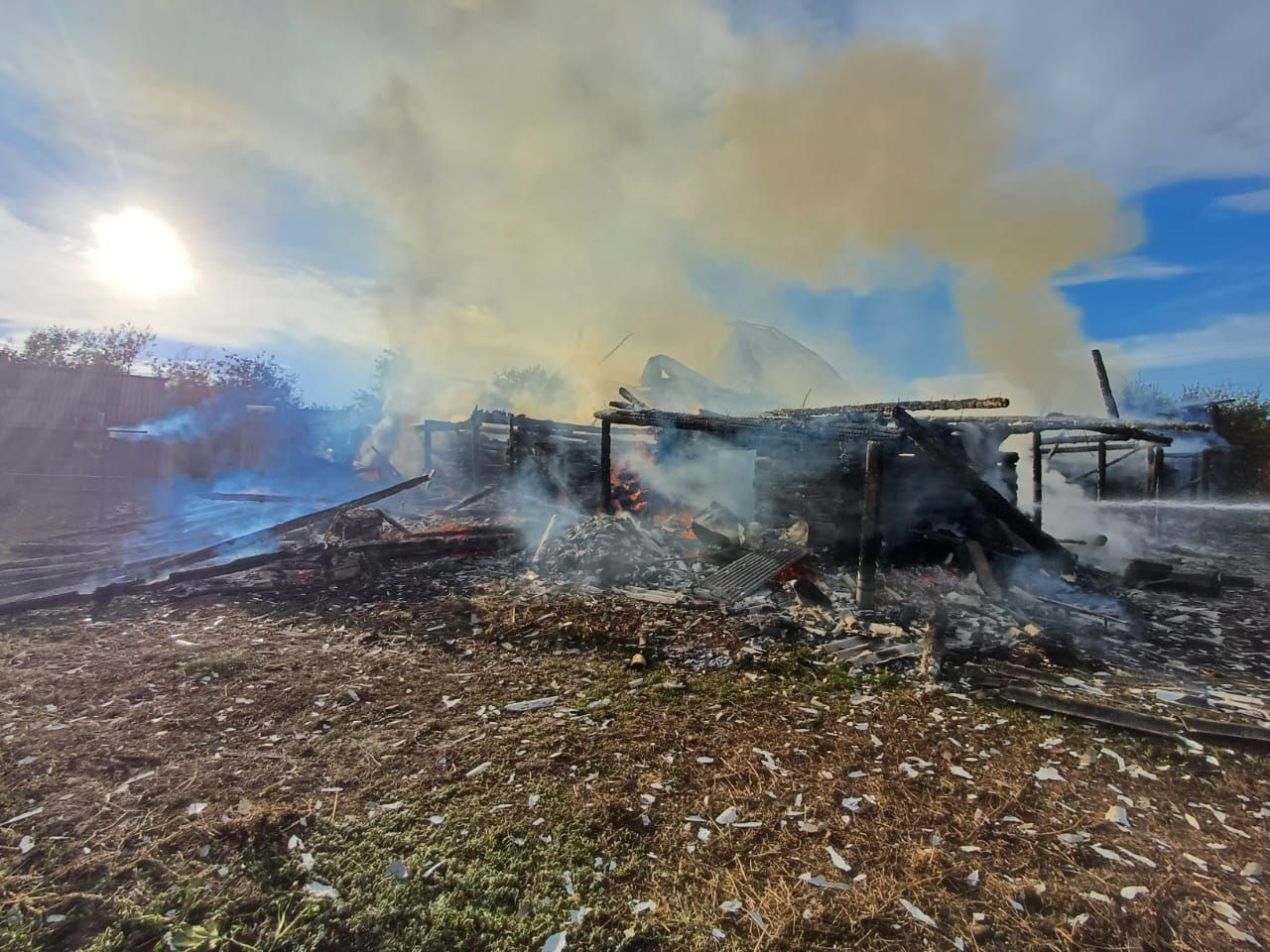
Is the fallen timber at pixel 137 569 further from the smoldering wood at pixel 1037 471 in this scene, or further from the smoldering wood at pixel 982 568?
the smoldering wood at pixel 1037 471

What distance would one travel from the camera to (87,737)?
13.8 ft

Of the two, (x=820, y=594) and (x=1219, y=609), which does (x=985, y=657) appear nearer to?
(x=820, y=594)

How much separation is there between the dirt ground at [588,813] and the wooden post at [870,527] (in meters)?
2.24

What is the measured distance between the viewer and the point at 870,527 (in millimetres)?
7500

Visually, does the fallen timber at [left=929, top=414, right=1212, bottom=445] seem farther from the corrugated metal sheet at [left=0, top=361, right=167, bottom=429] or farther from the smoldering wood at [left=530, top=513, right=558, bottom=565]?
the corrugated metal sheet at [left=0, top=361, right=167, bottom=429]

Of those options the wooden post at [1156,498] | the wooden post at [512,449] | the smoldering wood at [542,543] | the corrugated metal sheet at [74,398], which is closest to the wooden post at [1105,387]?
the wooden post at [1156,498]

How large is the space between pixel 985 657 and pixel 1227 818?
2.62 m

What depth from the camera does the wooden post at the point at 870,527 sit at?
24.0 ft

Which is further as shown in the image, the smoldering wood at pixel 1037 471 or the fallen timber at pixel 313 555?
the smoldering wood at pixel 1037 471

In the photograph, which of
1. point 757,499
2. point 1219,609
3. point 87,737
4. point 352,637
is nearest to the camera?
point 87,737

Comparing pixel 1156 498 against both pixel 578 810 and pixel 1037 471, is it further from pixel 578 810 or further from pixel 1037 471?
pixel 578 810

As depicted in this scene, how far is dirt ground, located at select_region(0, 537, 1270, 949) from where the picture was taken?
2.61 m

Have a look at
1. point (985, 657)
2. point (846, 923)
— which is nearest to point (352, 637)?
point (846, 923)

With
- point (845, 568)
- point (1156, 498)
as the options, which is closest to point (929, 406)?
point (845, 568)
